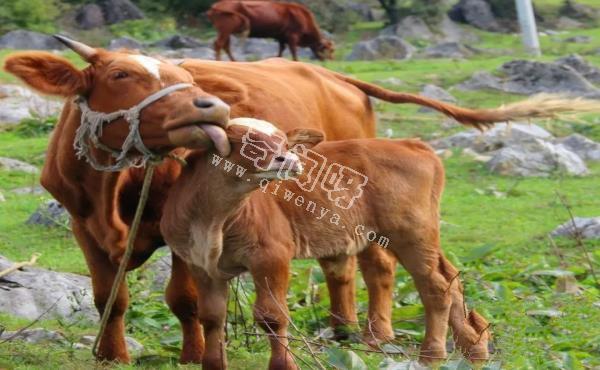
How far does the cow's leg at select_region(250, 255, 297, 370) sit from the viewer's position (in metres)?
6.54

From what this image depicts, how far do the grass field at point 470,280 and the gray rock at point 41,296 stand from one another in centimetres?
14

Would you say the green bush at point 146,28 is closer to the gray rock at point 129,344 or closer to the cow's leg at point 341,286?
the cow's leg at point 341,286

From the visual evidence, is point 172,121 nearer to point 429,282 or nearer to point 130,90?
point 130,90

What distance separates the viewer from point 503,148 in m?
15.9

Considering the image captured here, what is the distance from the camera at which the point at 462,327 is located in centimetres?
771

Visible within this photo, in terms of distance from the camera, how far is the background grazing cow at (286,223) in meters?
6.40

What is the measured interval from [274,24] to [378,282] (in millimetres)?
21149

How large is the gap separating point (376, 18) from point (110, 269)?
30.2 meters

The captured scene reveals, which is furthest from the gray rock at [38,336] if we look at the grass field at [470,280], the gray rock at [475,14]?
the gray rock at [475,14]

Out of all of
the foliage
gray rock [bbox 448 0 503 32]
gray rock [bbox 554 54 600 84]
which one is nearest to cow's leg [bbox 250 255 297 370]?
gray rock [bbox 554 54 600 84]

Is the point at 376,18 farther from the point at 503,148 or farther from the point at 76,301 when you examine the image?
the point at 76,301

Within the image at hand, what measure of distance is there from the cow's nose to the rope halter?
0.33m

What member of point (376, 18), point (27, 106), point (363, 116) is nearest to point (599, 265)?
point (363, 116)

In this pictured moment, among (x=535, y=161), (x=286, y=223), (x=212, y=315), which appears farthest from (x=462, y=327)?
(x=535, y=161)
